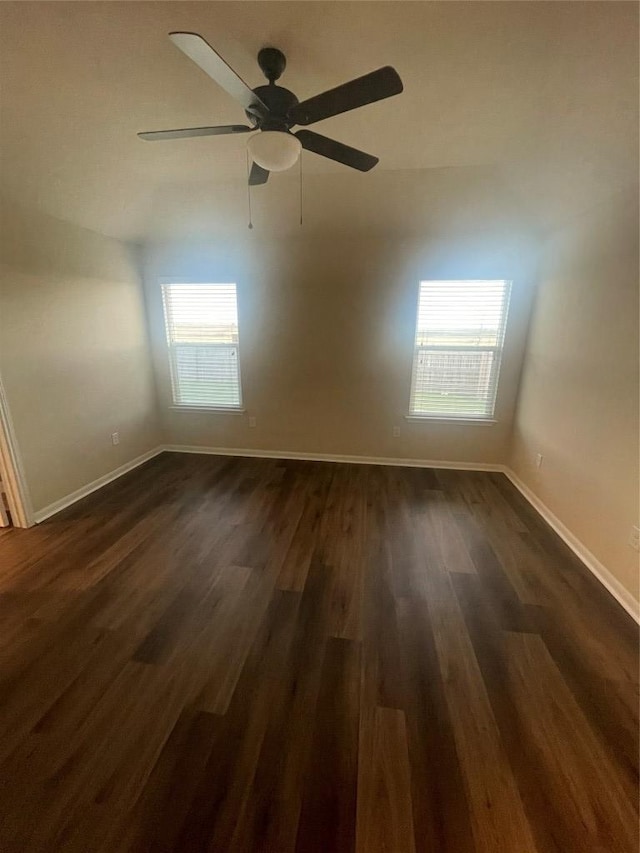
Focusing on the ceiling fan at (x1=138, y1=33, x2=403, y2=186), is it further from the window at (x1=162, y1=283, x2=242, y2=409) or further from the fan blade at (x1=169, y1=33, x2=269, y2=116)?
the window at (x1=162, y1=283, x2=242, y2=409)

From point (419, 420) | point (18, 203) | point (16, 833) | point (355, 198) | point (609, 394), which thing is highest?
point (355, 198)

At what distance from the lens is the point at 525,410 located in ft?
11.5

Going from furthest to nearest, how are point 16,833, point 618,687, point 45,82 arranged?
point 45,82, point 618,687, point 16,833

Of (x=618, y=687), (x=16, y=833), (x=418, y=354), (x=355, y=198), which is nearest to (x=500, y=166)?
(x=355, y=198)

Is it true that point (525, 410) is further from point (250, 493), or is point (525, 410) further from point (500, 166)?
point (250, 493)

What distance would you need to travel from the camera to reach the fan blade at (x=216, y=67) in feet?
3.71

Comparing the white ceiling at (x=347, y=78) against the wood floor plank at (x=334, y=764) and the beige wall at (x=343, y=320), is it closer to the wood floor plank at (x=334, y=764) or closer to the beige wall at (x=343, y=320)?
the beige wall at (x=343, y=320)

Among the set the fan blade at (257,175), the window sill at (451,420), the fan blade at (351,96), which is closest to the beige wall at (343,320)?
the window sill at (451,420)

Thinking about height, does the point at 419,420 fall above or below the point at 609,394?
below

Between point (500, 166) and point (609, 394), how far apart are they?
1.88 metres

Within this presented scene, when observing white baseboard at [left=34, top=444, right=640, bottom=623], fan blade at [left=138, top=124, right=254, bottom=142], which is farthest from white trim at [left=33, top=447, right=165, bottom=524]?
fan blade at [left=138, top=124, right=254, bottom=142]

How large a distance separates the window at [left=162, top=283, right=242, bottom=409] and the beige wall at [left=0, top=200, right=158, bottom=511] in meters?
0.37

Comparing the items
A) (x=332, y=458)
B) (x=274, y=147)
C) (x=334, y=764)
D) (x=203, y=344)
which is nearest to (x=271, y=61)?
(x=274, y=147)

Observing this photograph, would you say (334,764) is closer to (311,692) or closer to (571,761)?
(311,692)
